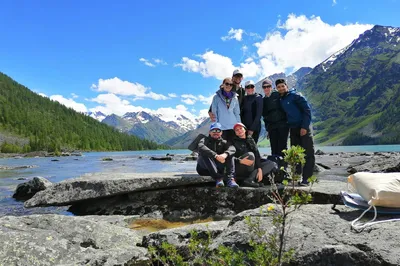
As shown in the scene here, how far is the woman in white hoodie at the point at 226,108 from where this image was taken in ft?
36.0

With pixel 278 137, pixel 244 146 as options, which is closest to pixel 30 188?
pixel 244 146

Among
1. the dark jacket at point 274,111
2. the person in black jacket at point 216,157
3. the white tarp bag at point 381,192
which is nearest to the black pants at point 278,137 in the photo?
the dark jacket at point 274,111

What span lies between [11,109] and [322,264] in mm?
227859

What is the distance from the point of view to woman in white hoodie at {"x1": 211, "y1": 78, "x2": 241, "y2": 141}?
11.0 m

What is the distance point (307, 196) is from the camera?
2.68 meters

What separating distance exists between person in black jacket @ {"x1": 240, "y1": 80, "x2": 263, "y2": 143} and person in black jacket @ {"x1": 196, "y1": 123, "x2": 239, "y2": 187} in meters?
1.28

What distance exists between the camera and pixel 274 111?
11.1 m

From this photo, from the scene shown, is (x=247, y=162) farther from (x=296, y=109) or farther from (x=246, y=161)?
(x=296, y=109)

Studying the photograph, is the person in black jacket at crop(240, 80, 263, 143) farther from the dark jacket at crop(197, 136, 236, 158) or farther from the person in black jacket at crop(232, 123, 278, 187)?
the dark jacket at crop(197, 136, 236, 158)

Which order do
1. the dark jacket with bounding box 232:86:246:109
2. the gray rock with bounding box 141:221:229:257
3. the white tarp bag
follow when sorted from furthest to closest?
the dark jacket with bounding box 232:86:246:109, the gray rock with bounding box 141:221:229:257, the white tarp bag

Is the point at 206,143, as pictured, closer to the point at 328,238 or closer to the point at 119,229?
the point at 119,229

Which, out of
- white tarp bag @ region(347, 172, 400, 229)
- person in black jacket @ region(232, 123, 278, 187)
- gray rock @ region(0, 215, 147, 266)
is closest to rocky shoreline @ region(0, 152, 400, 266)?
gray rock @ region(0, 215, 147, 266)

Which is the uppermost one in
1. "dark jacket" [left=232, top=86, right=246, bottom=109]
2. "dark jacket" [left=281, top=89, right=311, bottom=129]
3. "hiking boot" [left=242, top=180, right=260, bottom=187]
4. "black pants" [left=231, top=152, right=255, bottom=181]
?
"dark jacket" [left=232, top=86, right=246, bottom=109]

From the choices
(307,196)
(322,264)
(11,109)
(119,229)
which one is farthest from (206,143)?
(11,109)
